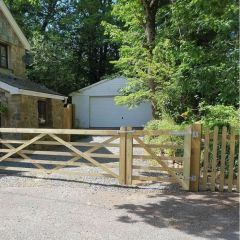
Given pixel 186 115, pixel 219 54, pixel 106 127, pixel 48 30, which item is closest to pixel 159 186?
pixel 186 115

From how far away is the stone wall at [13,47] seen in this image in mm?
15055

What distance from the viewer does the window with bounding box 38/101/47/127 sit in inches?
582

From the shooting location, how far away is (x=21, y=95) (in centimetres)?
1249

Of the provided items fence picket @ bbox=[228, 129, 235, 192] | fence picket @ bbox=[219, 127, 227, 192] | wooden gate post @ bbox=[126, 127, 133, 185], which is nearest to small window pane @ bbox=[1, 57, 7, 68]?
wooden gate post @ bbox=[126, 127, 133, 185]

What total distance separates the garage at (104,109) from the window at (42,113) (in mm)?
7398

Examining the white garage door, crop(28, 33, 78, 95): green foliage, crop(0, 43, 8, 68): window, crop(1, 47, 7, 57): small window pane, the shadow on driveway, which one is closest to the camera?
the shadow on driveway

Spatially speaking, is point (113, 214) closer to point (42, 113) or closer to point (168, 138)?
point (168, 138)

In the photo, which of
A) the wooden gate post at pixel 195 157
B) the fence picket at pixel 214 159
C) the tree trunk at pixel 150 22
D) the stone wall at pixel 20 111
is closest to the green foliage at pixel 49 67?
the stone wall at pixel 20 111

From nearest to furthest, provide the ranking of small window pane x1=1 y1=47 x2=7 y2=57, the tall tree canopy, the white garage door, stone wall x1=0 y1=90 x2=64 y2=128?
the tall tree canopy, stone wall x1=0 y1=90 x2=64 y2=128, small window pane x1=1 y1=47 x2=7 y2=57, the white garage door

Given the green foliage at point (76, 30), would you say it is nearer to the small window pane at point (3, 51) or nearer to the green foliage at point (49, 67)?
the green foliage at point (49, 67)

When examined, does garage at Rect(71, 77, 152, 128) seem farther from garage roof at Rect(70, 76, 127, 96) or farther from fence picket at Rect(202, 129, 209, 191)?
fence picket at Rect(202, 129, 209, 191)

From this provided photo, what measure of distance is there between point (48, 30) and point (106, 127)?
403 inches

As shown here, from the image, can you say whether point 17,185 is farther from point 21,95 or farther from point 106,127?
point 106,127

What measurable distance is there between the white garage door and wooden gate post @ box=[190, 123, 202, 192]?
15080mm
